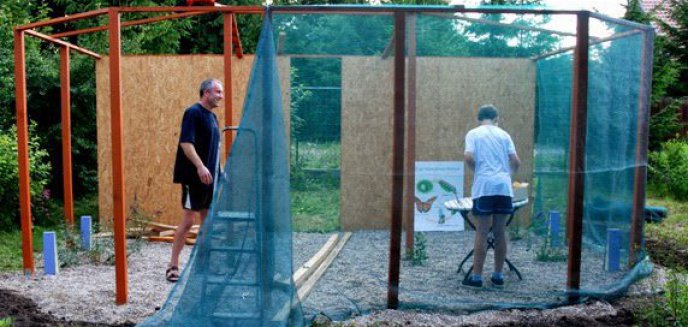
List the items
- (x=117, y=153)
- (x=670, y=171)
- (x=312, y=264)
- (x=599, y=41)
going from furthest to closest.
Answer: (x=670, y=171) → (x=599, y=41) → (x=117, y=153) → (x=312, y=264)

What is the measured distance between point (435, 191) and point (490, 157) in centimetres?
44

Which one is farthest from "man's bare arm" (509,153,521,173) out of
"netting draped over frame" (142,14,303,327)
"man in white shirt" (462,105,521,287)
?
"netting draped over frame" (142,14,303,327)

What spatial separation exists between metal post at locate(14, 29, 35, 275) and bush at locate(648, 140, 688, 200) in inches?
386

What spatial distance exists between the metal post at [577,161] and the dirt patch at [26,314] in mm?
3238

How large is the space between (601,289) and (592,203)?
64cm

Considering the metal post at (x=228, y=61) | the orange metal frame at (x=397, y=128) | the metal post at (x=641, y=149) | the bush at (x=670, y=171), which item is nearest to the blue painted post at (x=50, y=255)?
the orange metal frame at (x=397, y=128)

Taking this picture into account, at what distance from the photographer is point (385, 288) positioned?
488 cm

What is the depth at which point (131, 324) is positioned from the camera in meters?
4.61

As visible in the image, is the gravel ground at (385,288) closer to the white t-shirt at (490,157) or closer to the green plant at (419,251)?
the green plant at (419,251)

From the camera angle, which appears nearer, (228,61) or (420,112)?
(420,112)

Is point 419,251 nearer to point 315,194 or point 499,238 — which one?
point 499,238

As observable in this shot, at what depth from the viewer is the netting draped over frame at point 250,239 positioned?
4195mm

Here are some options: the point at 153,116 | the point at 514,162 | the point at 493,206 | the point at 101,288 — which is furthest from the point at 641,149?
the point at 153,116

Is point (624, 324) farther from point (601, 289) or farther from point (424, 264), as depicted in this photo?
point (424, 264)
